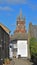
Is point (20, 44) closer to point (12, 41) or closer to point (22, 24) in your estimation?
point (12, 41)

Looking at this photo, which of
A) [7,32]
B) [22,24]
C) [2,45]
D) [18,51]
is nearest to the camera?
[2,45]

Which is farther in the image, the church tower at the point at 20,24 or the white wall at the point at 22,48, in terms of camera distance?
the church tower at the point at 20,24

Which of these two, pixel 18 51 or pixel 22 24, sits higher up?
pixel 22 24

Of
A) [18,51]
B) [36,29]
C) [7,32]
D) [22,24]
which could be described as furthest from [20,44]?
[22,24]

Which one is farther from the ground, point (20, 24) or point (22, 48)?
point (20, 24)

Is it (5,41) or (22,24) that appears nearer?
(5,41)

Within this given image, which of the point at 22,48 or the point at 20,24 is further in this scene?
the point at 20,24

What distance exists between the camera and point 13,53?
333ft

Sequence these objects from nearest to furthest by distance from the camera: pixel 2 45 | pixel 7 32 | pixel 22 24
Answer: pixel 2 45 < pixel 7 32 < pixel 22 24

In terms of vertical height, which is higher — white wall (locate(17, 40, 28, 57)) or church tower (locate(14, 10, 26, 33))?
church tower (locate(14, 10, 26, 33))

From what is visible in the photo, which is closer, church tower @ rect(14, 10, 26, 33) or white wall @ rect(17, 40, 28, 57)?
white wall @ rect(17, 40, 28, 57)

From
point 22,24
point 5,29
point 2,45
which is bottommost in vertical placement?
point 2,45

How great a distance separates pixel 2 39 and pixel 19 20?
11923 centimetres

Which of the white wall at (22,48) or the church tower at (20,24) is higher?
the church tower at (20,24)
